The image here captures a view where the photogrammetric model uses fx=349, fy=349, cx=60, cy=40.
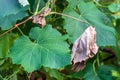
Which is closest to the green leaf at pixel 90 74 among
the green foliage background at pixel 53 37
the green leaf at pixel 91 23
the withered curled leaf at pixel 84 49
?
the green foliage background at pixel 53 37

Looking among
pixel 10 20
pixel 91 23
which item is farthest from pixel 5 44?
pixel 91 23

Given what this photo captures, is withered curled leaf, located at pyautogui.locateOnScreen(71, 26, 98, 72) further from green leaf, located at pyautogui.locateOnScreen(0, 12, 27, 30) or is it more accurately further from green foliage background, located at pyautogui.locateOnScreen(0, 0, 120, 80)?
green leaf, located at pyautogui.locateOnScreen(0, 12, 27, 30)

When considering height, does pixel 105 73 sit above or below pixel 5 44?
below

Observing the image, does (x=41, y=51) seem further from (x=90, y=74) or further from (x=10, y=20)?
(x=90, y=74)

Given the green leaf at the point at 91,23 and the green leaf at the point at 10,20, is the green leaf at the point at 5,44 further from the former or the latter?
the green leaf at the point at 91,23

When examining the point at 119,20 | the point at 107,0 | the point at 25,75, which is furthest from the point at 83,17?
the point at 25,75

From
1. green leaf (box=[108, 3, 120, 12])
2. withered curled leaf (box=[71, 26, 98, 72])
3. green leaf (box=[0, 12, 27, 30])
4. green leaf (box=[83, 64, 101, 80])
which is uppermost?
green leaf (box=[0, 12, 27, 30])

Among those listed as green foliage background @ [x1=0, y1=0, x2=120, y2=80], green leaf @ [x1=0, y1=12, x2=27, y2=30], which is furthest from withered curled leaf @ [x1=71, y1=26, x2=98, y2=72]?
green leaf @ [x1=0, y1=12, x2=27, y2=30]

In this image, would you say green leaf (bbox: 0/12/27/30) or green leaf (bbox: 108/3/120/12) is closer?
green leaf (bbox: 0/12/27/30)
